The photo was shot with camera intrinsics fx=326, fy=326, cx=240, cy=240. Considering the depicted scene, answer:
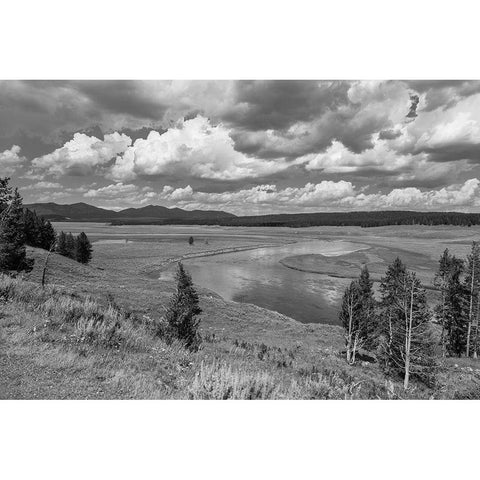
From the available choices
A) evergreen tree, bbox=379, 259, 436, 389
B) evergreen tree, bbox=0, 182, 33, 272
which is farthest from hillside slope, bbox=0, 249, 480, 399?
evergreen tree, bbox=0, 182, 33, 272

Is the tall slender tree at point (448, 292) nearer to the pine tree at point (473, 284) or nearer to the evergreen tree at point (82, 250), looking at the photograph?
the pine tree at point (473, 284)

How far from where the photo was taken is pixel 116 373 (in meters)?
5.50

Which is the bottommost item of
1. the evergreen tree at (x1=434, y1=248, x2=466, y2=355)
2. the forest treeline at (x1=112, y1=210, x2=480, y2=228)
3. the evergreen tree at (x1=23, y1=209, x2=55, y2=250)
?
the evergreen tree at (x1=434, y1=248, x2=466, y2=355)

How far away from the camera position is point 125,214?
12.7 meters

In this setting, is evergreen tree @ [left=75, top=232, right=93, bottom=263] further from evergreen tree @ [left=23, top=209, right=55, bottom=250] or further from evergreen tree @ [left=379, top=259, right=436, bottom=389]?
evergreen tree @ [left=379, top=259, right=436, bottom=389]

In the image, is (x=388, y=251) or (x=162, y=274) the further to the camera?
(x=162, y=274)

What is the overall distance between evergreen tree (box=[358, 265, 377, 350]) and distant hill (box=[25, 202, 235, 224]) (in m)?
7.93

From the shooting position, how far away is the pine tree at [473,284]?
17547mm

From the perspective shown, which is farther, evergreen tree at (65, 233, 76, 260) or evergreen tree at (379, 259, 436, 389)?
evergreen tree at (65, 233, 76, 260)

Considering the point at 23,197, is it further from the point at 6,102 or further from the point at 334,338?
the point at 334,338

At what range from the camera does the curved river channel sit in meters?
22.6

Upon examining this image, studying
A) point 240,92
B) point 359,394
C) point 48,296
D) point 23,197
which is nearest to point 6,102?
point 23,197

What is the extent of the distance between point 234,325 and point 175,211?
11797mm

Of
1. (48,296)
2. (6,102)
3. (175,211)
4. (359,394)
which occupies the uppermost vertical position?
(6,102)
